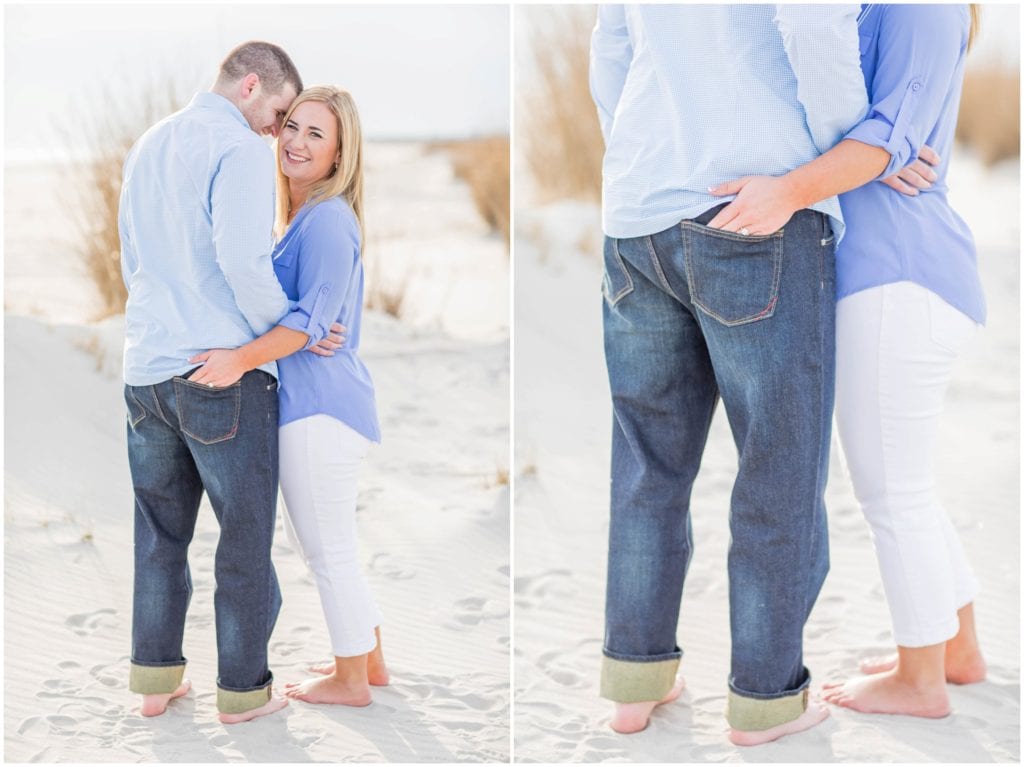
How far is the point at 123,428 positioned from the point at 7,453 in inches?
19.4

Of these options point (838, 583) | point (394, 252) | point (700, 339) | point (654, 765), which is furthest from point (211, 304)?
point (394, 252)

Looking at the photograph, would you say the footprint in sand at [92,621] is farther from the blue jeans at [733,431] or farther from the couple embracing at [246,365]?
the blue jeans at [733,431]

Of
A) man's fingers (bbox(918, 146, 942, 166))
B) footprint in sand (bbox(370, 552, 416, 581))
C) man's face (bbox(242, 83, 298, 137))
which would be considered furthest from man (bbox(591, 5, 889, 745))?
footprint in sand (bbox(370, 552, 416, 581))

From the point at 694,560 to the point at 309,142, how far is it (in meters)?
2.03

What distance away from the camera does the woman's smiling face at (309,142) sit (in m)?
2.79

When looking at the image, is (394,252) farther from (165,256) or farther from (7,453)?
(165,256)

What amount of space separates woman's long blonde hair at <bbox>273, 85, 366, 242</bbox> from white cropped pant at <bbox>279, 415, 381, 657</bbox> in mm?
515

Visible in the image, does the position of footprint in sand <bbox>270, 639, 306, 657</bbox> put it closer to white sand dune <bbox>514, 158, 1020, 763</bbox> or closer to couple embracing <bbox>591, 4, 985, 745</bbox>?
white sand dune <bbox>514, 158, 1020, 763</bbox>

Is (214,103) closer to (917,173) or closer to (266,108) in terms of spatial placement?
(266,108)

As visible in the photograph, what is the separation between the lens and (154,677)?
2896 millimetres

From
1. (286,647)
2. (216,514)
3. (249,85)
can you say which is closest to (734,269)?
(249,85)

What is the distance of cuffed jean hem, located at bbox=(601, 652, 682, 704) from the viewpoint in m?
2.77

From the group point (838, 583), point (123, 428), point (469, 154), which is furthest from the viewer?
point (469, 154)

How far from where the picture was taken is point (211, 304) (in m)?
2.60
